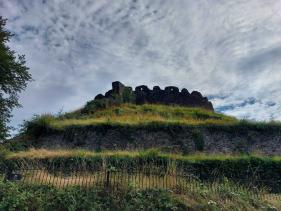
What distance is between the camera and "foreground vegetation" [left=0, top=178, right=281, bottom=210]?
11031 mm

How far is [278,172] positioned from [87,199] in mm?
10787

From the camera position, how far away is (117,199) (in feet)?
37.6

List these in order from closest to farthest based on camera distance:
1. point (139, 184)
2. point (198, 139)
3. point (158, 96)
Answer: point (139, 184), point (198, 139), point (158, 96)

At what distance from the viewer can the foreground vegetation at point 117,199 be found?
11.0 metres

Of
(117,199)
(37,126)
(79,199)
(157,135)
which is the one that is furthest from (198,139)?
(79,199)

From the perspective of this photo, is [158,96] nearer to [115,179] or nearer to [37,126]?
[37,126]

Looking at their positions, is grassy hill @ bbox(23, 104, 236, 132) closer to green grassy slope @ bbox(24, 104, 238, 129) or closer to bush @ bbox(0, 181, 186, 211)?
green grassy slope @ bbox(24, 104, 238, 129)

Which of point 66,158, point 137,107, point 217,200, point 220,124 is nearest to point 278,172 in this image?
point 220,124

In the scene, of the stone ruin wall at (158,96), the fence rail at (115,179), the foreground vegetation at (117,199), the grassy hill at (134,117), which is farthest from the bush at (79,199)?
the stone ruin wall at (158,96)

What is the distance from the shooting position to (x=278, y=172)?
18672mm

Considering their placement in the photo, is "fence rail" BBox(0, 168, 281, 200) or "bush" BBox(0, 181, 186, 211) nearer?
"bush" BBox(0, 181, 186, 211)

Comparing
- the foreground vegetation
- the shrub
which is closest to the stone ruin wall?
the shrub

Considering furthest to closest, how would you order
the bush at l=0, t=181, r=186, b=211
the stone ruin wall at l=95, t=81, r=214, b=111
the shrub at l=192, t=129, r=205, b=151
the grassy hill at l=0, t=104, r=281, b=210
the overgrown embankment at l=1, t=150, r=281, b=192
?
the stone ruin wall at l=95, t=81, r=214, b=111 < the shrub at l=192, t=129, r=205, b=151 < the overgrown embankment at l=1, t=150, r=281, b=192 < the grassy hill at l=0, t=104, r=281, b=210 < the bush at l=0, t=181, r=186, b=211

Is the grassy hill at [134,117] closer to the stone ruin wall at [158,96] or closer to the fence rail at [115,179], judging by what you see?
the stone ruin wall at [158,96]
